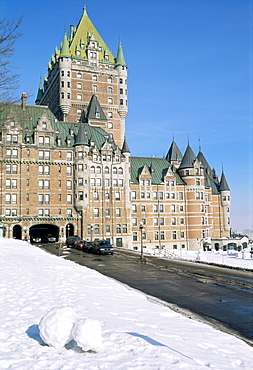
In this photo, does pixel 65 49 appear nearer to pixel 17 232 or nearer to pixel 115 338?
pixel 17 232

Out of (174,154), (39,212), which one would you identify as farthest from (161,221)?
(39,212)

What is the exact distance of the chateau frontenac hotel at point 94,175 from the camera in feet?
209

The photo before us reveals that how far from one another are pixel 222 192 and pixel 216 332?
8310 cm

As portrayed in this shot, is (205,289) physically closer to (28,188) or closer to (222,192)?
(28,188)

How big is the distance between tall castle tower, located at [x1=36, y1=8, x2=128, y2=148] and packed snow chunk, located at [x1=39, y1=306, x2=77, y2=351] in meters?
73.2

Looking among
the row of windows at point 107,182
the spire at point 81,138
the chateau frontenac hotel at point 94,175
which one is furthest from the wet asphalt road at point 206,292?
the spire at point 81,138

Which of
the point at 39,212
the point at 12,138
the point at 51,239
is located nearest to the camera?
the point at 12,138

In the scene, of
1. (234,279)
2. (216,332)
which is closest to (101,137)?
(234,279)

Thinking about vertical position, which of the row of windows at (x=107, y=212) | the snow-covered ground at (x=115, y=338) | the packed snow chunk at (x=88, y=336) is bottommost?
the snow-covered ground at (x=115, y=338)

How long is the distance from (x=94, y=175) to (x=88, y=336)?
6172 cm

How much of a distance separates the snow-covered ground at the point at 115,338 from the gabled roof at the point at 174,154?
78.6 m

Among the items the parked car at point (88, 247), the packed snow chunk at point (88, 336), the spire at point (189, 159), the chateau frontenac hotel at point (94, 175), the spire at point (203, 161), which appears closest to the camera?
the packed snow chunk at point (88, 336)

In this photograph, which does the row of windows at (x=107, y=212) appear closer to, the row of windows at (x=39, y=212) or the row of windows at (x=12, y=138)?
the row of windows at (x=39, y=212)

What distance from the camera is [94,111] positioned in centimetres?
7988
